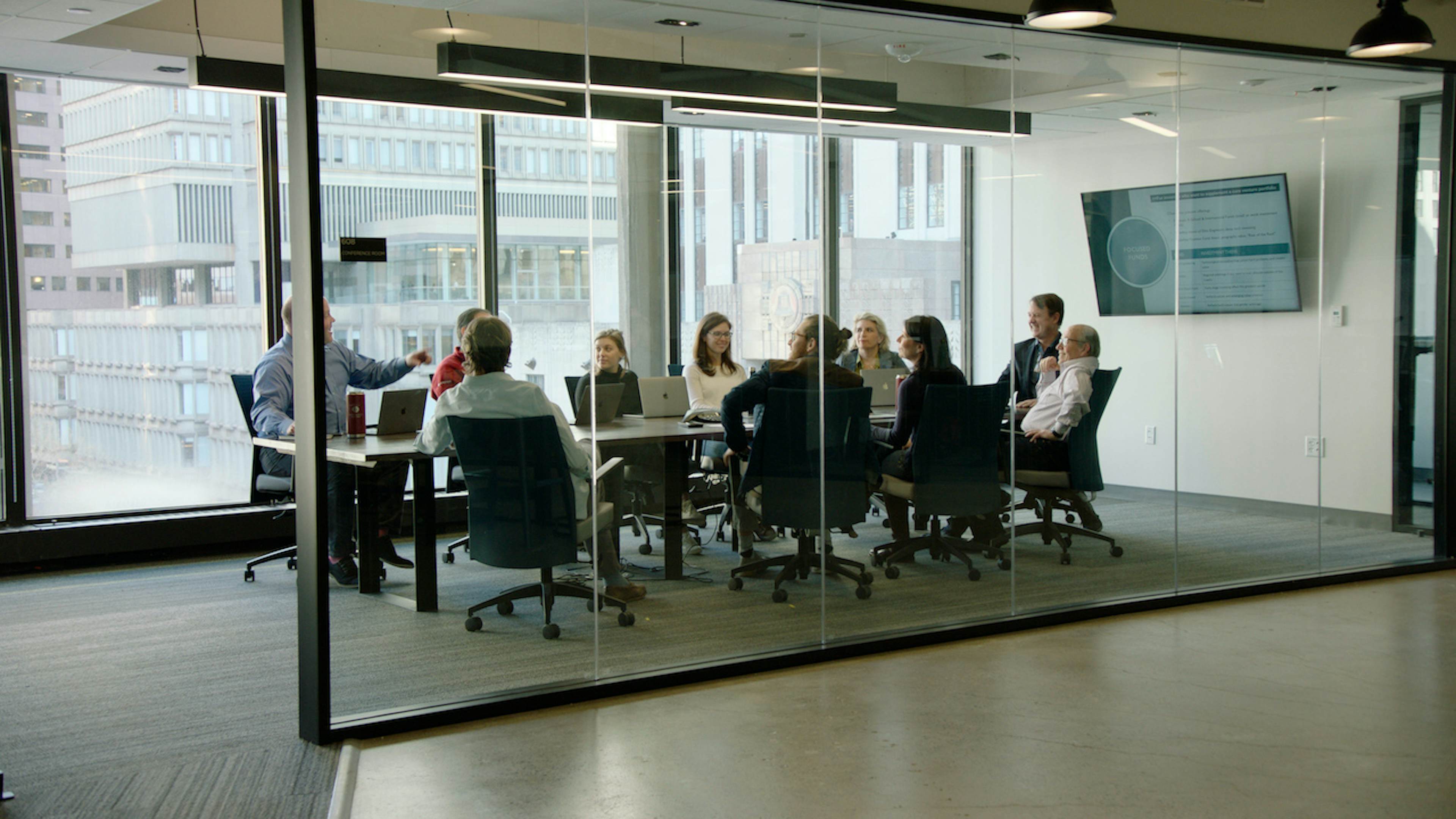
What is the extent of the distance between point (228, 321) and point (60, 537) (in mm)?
1708

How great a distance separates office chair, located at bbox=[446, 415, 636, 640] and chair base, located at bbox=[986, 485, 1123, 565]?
81.7 inches

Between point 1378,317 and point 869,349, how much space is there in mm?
3394

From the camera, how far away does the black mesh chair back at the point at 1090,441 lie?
5.57m

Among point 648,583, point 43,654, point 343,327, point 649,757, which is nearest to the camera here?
point 649,757

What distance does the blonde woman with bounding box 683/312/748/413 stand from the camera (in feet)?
15.3

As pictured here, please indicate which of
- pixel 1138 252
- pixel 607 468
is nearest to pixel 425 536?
pixel 607 468

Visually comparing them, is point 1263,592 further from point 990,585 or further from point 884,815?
point 884,815

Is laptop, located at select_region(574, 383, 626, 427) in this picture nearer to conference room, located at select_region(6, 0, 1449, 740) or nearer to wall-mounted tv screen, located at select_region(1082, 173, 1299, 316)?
conference room, located at select_region(6, 0, 1449, 740)

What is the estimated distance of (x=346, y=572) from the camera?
4.25m

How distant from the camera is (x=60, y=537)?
22.2 ft

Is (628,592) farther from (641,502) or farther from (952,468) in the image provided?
(952,468)

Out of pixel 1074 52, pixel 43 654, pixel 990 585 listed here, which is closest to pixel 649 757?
pixel 990 585

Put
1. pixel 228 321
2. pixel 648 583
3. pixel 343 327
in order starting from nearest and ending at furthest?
pixel 343 327, pixel 648 583, pixel 228 321

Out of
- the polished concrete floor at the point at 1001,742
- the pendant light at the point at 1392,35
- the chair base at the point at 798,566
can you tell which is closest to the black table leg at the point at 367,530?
the polished concrete floor at the point at 1001,742
